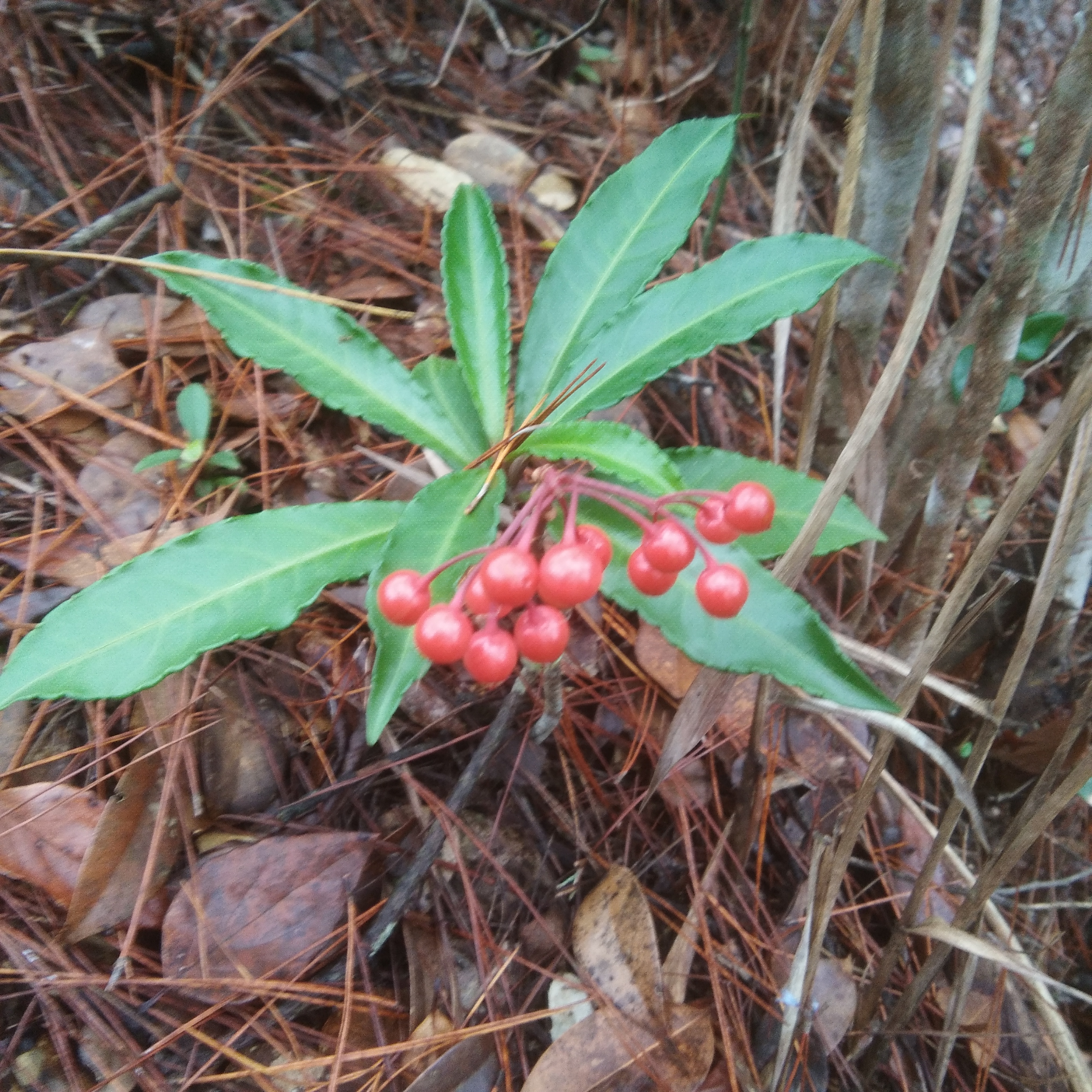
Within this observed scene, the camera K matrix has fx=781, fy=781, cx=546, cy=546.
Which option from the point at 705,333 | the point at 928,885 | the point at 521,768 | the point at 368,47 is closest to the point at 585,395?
the point at 705,333

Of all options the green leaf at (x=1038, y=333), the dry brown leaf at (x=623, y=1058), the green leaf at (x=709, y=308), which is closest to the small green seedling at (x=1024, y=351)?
the green leaf at (x=1038, y=333)

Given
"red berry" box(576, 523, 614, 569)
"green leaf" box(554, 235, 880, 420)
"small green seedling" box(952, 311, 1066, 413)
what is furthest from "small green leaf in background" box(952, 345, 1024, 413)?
"red berry" box(576, 523, 614, 569)

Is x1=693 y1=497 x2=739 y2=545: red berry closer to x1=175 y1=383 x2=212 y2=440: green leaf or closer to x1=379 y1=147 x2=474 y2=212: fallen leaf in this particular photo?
x1=175 y1=383 x2=212 y2=440: green leaf

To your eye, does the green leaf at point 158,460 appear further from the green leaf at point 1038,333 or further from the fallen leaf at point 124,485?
the green leaf at point 1038,333

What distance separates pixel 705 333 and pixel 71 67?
5.99 ft

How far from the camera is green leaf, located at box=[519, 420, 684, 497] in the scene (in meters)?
0.96

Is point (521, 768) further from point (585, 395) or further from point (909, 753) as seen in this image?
point (909, 753)

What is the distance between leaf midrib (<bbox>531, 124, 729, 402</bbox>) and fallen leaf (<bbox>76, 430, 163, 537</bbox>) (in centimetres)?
86

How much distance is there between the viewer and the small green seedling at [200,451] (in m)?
1.61

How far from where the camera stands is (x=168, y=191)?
182cm

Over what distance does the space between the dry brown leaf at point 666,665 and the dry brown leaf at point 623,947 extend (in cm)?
38

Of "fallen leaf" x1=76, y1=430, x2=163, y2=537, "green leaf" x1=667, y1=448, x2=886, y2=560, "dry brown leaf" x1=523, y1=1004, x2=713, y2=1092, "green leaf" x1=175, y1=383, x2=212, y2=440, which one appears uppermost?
"green leaf" x1=667, y1=448, x2=886, y2=560

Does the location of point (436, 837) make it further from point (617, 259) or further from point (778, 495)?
point (617, 259)

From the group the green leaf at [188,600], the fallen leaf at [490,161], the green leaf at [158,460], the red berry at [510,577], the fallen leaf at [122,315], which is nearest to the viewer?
the red berry at [510,577]
